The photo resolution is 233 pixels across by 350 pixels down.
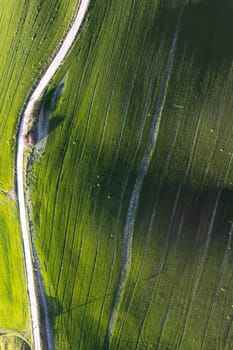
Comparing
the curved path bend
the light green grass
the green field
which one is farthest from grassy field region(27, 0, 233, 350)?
the light green grass

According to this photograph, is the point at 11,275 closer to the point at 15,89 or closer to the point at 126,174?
the point at 126,174

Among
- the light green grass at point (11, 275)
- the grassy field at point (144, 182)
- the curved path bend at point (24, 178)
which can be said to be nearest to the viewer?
the grassy field at point (144, 182)

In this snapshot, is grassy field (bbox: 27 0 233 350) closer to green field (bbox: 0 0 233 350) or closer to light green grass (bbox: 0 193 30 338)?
green field (bbox: 0 0 233 350)

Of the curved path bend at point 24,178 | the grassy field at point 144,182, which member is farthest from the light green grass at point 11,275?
the grassy field at point 144,182

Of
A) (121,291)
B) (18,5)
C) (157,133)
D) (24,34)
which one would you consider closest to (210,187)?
(157,133)

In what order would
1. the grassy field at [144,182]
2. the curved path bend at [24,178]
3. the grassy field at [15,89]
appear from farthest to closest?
the grassy field at [15,89] < the curved path bend at [24,178] < the grassy field at [144,182]

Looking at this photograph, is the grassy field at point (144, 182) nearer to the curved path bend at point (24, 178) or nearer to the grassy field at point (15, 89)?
the curved path bend at point (24, 178)
